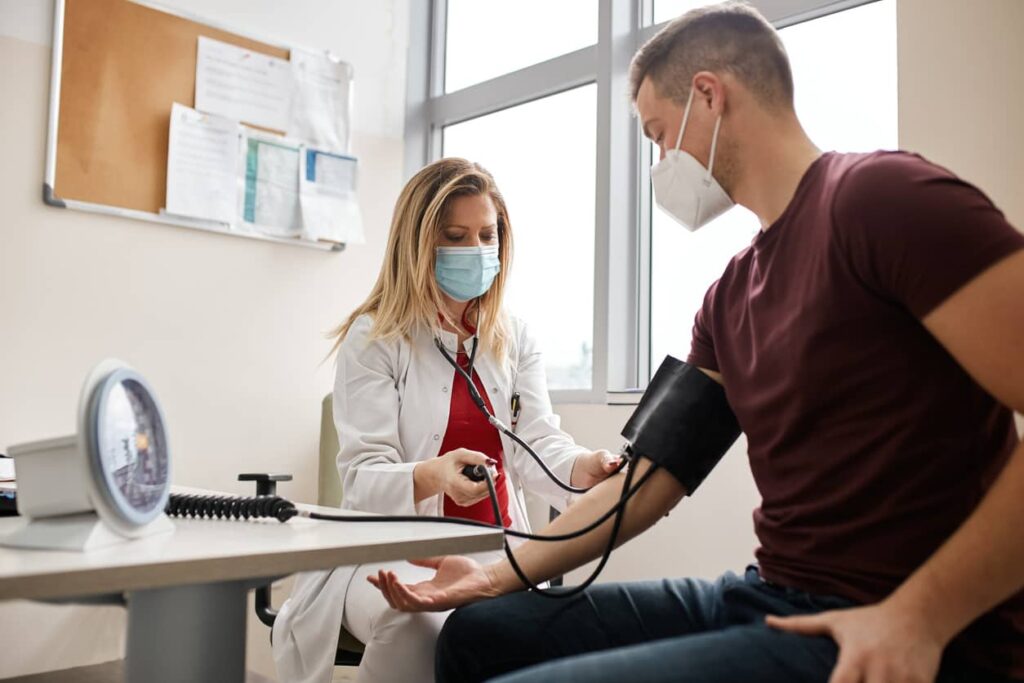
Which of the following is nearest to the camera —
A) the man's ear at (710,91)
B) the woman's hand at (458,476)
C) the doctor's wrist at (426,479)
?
the man's ear at (710,91)

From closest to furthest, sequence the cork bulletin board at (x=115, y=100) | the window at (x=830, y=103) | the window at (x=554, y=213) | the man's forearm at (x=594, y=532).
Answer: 1. the man's forearm at (x=594, y=532)
2. the window at (x=830, y=103)
3. the cork bulletin board at (x=115, y=100)
4. the window at (x=554, y=213)

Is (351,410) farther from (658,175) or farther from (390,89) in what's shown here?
(390,89)

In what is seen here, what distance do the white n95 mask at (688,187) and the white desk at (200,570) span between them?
1.82 feet

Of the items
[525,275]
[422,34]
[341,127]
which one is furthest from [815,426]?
[422,34]

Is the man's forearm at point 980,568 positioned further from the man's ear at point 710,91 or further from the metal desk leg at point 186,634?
the metal desk leg at point 186,634

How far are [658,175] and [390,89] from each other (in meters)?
2.05

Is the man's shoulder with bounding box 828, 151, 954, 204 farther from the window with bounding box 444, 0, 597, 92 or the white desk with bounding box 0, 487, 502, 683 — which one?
the window with bounding box 444, 0, 597, 92

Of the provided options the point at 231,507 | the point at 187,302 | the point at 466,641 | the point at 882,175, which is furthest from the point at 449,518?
the point at 187,302

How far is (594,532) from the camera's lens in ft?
3.99

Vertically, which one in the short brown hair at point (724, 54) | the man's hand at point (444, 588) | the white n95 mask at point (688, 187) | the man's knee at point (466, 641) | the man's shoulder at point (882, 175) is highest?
the short brown hair at point (724, 54)

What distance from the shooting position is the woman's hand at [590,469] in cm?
162

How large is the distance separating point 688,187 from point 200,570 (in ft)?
2.66

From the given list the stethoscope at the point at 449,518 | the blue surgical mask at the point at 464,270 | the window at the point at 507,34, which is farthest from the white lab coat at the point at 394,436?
the window at the point at 507,34

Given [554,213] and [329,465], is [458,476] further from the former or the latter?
[554,213]
